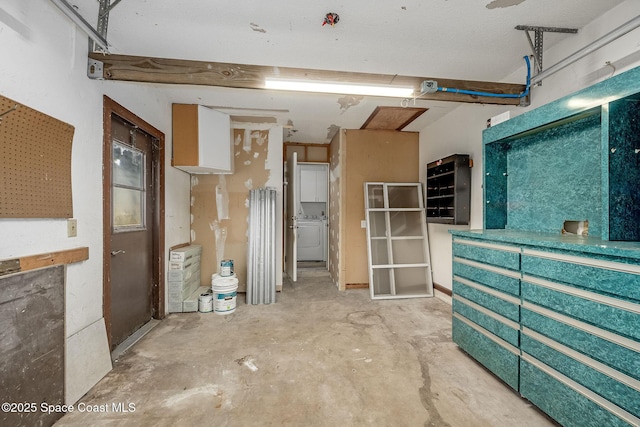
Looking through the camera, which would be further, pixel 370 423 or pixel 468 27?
pixel 468 27

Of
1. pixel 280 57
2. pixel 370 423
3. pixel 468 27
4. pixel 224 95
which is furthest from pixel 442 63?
pixel 370 423

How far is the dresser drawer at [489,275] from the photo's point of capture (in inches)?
69.9

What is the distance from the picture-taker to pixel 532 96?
2.39 metres

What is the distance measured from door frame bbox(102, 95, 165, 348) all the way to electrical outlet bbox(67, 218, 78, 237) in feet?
0.94

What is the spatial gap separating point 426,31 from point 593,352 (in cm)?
224

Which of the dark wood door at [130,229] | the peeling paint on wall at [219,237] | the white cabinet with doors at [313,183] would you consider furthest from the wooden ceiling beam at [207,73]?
the white cabinet with doors at [313,183]

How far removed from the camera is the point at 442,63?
2480 mm

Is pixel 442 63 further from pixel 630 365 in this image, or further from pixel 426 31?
pixel 630 365

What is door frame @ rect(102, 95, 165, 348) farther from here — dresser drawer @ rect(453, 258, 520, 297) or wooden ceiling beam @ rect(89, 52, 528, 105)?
dresser drawer @ rect(453, 258, 520, 297)

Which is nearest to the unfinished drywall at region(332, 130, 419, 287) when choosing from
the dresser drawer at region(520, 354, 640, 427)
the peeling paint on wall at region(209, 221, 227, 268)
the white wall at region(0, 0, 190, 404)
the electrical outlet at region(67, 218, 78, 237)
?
the peeling paint on wall at region(209, 221, 227, 268)

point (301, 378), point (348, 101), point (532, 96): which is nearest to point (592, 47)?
point (532, 96)

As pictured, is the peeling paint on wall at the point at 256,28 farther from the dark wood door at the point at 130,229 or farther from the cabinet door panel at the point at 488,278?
the cabinet door panel at the point at 488,278

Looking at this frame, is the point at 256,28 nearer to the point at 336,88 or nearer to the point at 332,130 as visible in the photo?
the point at 336,88

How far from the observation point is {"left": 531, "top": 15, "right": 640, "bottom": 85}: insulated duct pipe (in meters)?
1.57
